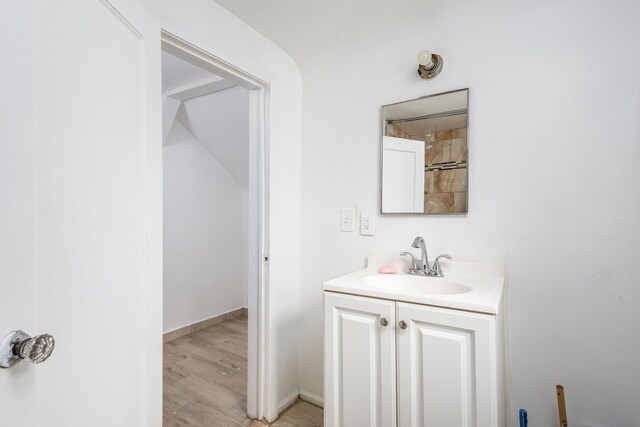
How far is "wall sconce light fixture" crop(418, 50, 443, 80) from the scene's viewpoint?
1.38 m

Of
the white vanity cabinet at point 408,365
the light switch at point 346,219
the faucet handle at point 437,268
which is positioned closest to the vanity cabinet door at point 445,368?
the white vanity cabinet at point 408,365

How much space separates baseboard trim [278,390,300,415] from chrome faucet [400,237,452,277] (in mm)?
1106

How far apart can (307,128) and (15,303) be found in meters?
1.59

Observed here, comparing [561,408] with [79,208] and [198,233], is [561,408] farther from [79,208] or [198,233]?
[198,233]

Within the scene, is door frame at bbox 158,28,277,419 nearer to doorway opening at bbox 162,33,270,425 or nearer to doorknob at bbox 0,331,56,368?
doorway opening at bbox 162,33,270,425

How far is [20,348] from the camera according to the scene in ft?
1.75

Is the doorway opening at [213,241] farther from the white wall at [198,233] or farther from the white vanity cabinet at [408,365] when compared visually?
the white vanity cabinet at [408,365]

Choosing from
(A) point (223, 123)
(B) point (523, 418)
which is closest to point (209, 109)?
(A) point (223, 123)

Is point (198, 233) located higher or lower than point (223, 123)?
lower

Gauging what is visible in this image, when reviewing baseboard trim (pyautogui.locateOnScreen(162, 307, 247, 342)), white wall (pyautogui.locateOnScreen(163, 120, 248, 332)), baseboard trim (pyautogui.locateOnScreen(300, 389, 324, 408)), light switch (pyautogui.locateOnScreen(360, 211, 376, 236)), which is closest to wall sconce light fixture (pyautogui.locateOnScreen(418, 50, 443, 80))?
light switch (pyautogui.locateOnScreen(360, 211, 376, 236))

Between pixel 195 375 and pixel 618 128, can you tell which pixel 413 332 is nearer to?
pixel 618 128

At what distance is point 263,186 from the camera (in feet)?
5.57

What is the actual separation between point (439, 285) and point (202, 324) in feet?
8.43

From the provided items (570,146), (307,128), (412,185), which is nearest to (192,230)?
(307,128)
